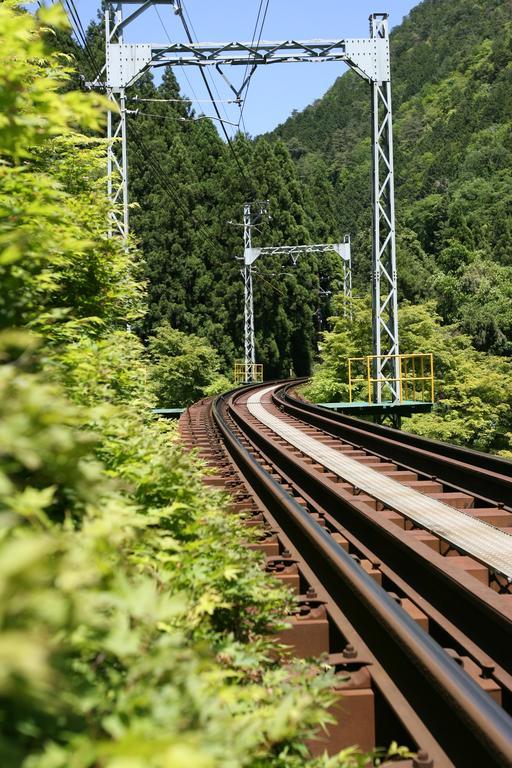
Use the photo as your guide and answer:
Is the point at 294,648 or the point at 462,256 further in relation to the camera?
the point at 462,256

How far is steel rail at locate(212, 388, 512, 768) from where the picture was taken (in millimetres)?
2156

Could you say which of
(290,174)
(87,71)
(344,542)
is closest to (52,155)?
(344,542)

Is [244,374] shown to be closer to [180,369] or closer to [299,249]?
[299,249]

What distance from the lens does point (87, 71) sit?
6241cm

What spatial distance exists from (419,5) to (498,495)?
21358cm

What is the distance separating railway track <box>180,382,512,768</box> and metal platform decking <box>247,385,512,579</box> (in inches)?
0.5

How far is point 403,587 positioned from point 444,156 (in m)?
118

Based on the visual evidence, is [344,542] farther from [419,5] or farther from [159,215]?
[419,5]

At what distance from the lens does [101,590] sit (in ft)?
4.65

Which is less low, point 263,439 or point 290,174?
point 290,174

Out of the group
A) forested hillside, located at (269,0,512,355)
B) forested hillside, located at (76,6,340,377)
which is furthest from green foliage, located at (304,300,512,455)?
forested hillside, located at (76,6,340,377)

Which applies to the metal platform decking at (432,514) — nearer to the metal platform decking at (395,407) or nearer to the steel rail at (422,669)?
the steel rail at (422,669)

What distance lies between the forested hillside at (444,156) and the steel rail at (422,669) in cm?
4523

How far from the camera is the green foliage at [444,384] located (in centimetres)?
2605
